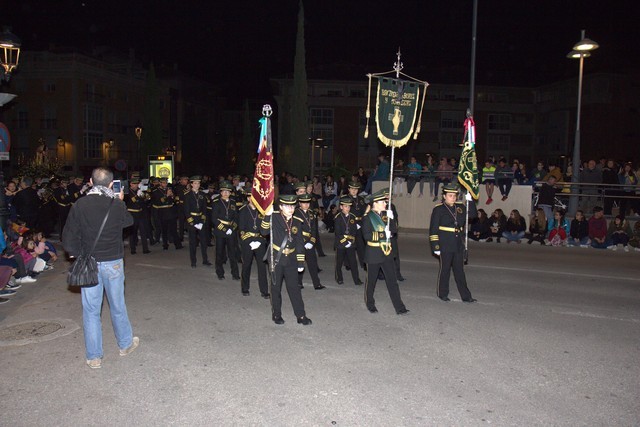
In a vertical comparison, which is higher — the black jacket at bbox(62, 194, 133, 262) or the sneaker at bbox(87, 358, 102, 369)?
the black jacket at bbox(62, 194, 133, 262)

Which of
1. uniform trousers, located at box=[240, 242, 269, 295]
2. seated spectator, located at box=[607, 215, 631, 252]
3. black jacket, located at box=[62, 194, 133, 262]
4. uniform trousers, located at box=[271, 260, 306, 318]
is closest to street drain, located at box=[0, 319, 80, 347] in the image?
black jacket, located at box=[62, 194, 133, 262]

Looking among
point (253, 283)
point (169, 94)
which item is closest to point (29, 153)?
point (169, 94)

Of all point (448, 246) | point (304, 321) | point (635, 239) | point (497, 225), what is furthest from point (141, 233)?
point (635, 239)

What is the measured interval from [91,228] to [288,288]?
9.84 feet

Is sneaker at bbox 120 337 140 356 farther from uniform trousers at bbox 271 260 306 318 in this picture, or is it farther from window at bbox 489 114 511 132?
window at bbox 489 114 511 132

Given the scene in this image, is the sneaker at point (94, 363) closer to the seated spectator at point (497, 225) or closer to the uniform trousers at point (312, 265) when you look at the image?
the uniform trousers at point (312, 265)

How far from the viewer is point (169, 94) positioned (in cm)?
6253

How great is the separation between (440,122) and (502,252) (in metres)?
39.8

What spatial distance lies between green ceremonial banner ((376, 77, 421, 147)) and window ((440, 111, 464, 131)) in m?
44.0

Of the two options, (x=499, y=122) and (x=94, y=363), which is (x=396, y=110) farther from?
(x=499, y=122)

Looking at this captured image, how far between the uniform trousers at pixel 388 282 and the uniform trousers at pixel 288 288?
1.30m

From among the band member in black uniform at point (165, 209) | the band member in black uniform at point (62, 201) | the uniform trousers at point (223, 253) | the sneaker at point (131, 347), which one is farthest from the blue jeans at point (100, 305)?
the band member in black uniform at point (62, 201)

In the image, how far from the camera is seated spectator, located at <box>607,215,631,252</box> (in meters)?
16.5

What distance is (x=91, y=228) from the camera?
19.4ft
